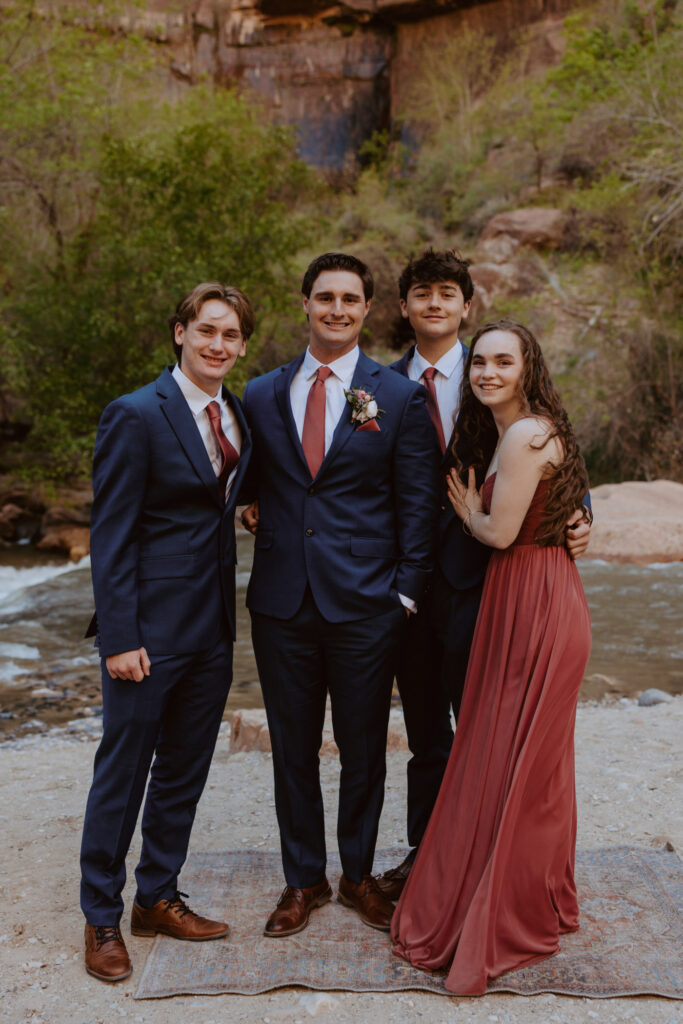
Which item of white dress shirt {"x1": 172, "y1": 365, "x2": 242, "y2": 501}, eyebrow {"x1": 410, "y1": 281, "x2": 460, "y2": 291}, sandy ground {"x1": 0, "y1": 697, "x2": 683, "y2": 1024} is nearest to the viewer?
sandy ground {"x1": 0, "y1": 697, "x2": 683, "y2": 1024}

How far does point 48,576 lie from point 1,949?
11.0 metres

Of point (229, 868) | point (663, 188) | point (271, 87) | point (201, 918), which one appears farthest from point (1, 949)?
point (271, 87)

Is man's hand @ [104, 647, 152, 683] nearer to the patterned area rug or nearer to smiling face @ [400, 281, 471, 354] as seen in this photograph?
the patterned area rug

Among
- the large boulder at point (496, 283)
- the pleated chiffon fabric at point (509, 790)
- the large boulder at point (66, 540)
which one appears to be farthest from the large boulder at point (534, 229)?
the pleated chiffon fabric at point (509, 790)

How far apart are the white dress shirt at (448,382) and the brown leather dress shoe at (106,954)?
2.15 m

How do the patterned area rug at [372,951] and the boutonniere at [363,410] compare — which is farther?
the boutonniere at [363,410]

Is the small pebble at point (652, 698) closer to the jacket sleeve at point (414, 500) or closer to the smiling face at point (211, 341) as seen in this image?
the jacket sleeve at point (414, 500)

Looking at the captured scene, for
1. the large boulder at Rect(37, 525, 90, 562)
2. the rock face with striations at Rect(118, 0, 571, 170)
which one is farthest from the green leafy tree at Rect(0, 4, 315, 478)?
the rock face with striations at Rect(118, 0, 571, 170)

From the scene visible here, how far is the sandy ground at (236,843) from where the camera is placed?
2.81 metres

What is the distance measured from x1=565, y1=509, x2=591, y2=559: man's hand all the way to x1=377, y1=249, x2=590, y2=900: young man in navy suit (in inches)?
13.0

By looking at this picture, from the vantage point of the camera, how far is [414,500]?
3.24 meters

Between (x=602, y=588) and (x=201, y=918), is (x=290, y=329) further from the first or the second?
(x=201, y=918)

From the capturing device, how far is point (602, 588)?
1102 cm

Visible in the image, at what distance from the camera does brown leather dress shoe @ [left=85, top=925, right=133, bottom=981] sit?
299 cm
